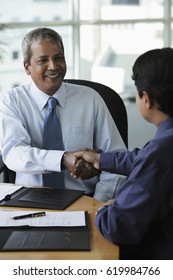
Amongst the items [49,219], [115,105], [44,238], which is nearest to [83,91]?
[115,105]

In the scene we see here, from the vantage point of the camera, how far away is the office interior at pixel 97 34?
3785mm

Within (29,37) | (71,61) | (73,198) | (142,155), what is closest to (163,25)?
(71,61)

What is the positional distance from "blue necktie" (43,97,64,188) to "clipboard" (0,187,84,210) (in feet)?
0.86

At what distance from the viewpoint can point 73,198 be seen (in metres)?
1.63

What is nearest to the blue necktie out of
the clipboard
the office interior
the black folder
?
the clipboard

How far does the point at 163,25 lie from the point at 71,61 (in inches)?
37.0

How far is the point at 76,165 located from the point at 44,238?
61 cm

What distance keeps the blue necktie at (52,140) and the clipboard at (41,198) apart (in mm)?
263

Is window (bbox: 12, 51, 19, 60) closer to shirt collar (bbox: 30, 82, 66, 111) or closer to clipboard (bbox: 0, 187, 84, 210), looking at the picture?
shirt collar (bbox: 30, 82, 66, 111)

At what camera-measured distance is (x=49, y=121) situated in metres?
2.05

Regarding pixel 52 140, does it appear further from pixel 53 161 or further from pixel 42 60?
pixel 42 60

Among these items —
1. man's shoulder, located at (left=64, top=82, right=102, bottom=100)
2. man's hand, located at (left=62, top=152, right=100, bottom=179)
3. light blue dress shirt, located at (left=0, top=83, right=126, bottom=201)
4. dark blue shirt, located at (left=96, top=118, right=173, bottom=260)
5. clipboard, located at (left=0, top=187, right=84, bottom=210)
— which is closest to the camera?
dark blue shirt, located at (left=96, top=118, right=173, bottom=260)

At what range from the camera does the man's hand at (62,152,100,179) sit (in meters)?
1.83
